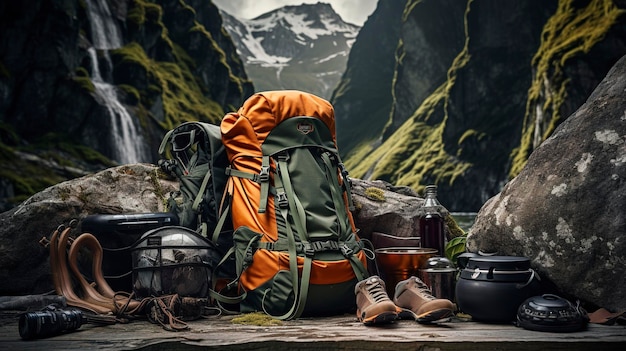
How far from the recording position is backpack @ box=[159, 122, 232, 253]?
587cm

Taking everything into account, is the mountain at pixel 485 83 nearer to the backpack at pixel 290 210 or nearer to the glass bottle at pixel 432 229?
the glass bottle at pixel 432 229

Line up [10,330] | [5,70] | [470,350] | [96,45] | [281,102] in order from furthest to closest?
[96,45] → [5,70] → [281,102] → [10,330] → [470,350]

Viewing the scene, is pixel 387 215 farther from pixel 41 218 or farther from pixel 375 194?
pixel 41 218

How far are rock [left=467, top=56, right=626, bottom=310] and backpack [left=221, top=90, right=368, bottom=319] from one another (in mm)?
1604

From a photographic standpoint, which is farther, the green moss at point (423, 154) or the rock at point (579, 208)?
the green moss at point (423, 154)

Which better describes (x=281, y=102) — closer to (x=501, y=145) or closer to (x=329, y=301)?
(x=329, y=301)

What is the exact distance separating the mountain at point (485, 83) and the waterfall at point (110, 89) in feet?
181

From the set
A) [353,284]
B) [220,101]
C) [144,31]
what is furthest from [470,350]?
[220,101]

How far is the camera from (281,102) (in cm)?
555

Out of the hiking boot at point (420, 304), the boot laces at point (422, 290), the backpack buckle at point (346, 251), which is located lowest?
the hiking boot at point (420, 304)

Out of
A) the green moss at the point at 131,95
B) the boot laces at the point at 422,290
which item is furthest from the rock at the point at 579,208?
the green moss at the point at 131,95

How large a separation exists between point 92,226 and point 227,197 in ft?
5.01

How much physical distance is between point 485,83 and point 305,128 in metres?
129

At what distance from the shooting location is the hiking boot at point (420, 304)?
4312 mm
